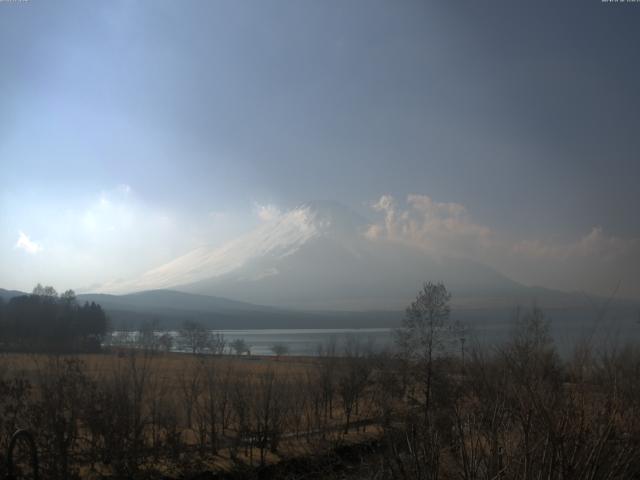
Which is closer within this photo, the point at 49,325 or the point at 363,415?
the point at 363,415

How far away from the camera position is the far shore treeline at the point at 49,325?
1534 cm

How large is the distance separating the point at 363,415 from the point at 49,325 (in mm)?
17156

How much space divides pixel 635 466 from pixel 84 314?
2680 inches

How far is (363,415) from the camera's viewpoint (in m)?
25.0

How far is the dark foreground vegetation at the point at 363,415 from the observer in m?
5.40

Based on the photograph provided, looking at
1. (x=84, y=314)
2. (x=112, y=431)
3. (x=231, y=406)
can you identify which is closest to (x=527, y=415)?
(x=112, y=431)

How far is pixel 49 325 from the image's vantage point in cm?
2822

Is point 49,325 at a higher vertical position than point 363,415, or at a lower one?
higher

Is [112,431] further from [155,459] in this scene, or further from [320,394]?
[320,394]

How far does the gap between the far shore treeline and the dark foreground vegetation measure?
0.93m

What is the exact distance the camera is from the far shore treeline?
1534 cm

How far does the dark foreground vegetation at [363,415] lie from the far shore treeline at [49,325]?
0.93 metres

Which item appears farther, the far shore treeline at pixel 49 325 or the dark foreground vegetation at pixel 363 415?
the far shore treeline at pixel 49 325

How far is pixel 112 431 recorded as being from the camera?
13.1 meters
